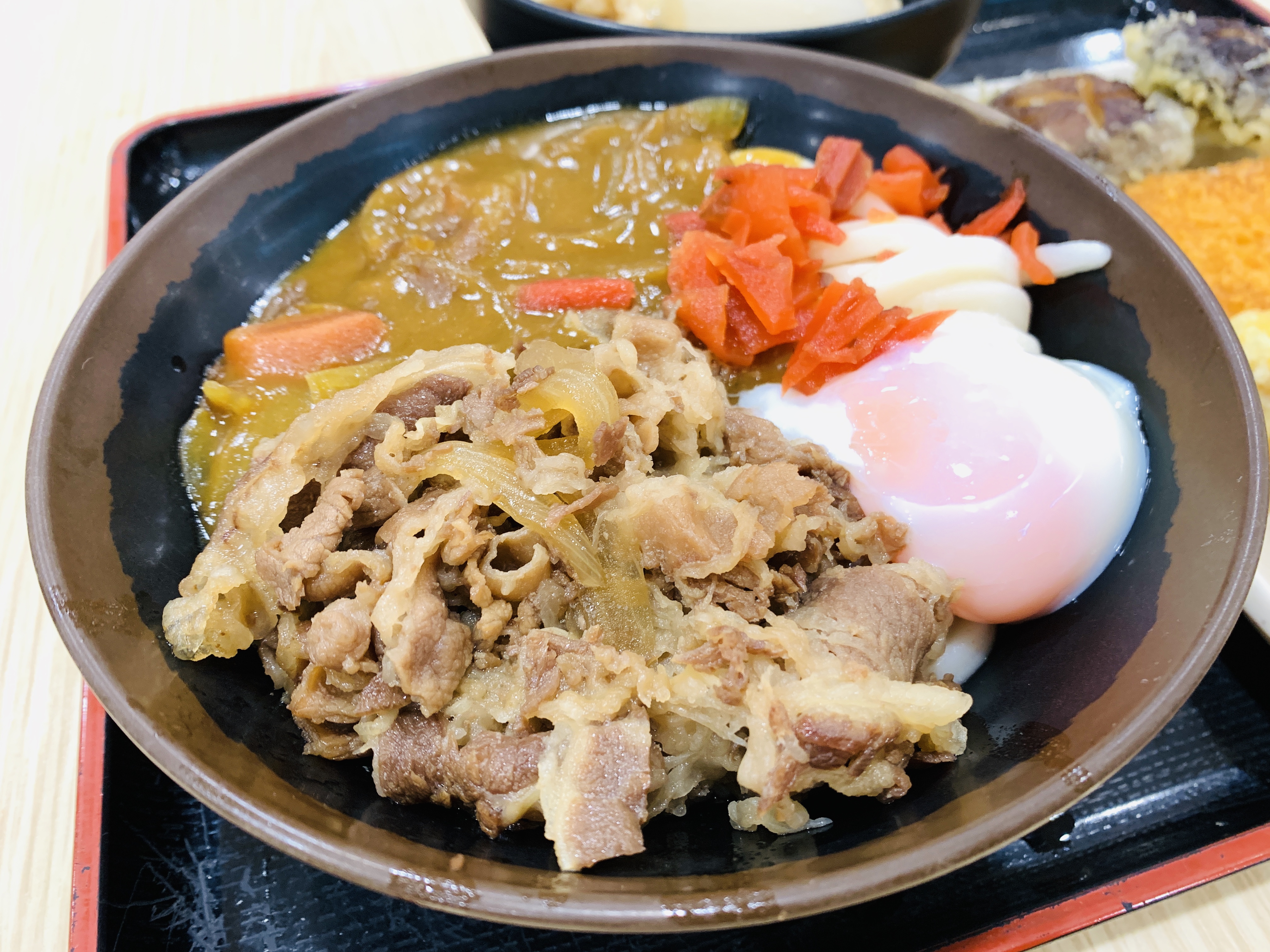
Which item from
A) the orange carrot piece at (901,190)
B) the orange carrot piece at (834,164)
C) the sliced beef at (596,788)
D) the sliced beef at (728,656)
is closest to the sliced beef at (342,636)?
the sliced beef at (596,788)

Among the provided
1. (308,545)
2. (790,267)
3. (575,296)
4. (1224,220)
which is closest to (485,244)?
(575,296)

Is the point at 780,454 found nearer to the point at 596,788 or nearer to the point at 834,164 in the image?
the point at 596,788

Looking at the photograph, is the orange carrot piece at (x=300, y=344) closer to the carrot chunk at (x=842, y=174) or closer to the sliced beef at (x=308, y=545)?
the sliced beef at (x=308, y=545)

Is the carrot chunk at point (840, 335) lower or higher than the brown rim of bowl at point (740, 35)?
lower

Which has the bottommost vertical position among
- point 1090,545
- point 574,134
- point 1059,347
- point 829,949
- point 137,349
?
point 829,949

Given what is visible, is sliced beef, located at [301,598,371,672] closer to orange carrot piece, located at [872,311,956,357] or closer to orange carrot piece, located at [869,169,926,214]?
orange carrot piece, located at [872,311,956,357]

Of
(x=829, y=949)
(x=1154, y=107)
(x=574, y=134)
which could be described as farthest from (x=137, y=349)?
(x=1154, y=107)

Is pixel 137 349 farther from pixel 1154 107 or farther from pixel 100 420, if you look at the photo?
pixel 1154 107
